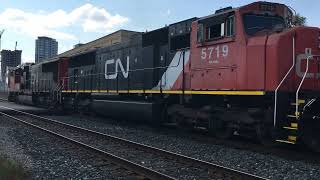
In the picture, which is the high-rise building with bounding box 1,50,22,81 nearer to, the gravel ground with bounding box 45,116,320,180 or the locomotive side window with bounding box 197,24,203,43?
the gravel ground with bounding box 45,116,320,180

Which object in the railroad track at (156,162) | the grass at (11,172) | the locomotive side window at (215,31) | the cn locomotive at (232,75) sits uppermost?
the locomotive side window at (215,31)

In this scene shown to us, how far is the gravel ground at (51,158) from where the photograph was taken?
790 centimetres

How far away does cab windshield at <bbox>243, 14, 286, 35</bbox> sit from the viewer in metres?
11.2

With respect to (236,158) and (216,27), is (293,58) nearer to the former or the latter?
(216,27)

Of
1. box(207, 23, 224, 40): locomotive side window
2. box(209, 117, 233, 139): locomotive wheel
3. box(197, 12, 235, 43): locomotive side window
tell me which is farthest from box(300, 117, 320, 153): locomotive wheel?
box(207, 23, 224, 40): locomotive side window

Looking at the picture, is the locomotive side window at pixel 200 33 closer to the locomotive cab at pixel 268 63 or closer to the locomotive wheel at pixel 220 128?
the locomotive cab at pixel 268 63

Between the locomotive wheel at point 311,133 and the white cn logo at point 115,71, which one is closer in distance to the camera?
the locomotive wheel at point 311,133

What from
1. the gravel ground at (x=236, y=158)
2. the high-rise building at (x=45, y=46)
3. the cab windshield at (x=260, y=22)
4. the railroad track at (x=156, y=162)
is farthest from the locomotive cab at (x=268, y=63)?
the high-rise building at (x=45, y=46)

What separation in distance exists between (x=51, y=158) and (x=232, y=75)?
4.83 metres

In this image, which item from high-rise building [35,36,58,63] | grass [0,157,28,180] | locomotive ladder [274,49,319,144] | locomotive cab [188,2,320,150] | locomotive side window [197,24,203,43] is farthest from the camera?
high-rise building [35,36,58,63]

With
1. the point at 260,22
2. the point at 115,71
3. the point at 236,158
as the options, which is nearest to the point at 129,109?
the point at 115,71

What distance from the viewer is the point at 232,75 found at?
37.6ft

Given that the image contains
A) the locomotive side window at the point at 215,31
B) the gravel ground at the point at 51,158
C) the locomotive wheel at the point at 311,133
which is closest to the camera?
the gravel ground at the point at 51,158

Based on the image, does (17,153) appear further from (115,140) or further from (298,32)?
(298,32)
